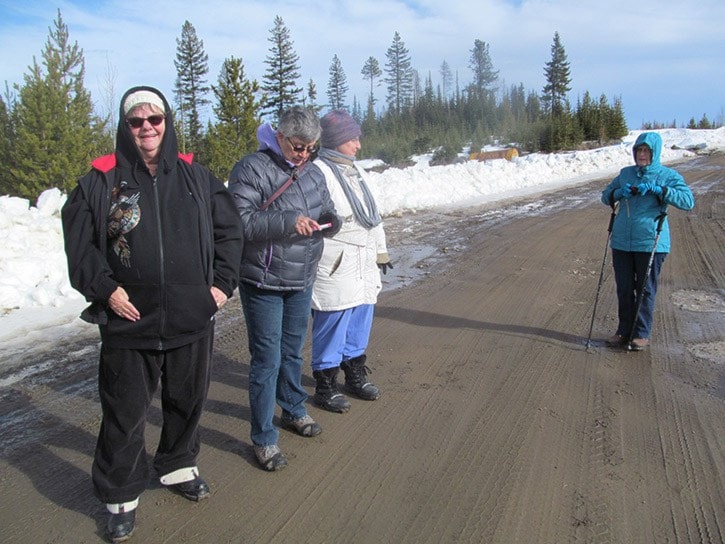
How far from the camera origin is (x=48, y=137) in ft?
70.6

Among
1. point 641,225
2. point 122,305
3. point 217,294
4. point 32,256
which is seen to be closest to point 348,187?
point 217,294

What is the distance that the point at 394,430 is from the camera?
394 cm

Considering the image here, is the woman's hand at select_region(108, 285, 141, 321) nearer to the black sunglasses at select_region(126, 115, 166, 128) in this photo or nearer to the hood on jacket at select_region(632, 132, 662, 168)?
the black sunglasses at select_region(126, 115, 166, 128)

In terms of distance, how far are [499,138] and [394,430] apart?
195ft

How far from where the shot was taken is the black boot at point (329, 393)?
13.8 feet

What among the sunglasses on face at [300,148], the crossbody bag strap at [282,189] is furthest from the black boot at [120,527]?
the sunglasses on face at [300,148]

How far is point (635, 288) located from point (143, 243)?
15.2 feet

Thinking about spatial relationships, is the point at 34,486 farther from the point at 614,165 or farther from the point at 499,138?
the point at 499,138

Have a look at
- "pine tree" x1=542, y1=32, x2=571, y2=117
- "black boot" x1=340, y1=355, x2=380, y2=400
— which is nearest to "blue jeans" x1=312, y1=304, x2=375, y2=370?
"black boot" x1=340, y1=355, x2=380, y2=400

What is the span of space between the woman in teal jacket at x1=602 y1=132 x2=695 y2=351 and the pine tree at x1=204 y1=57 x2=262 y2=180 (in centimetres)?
2619

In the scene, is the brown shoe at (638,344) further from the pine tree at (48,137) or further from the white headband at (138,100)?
the pine tree at (48,137)

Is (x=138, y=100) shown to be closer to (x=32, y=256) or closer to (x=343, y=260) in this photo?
(x=343, y=260)

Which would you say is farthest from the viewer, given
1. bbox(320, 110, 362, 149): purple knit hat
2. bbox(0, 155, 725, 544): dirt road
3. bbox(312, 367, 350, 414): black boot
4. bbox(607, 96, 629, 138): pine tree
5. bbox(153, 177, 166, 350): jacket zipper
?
bbox(607, 96, 629, 138): pine tree

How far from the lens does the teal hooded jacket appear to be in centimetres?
512
